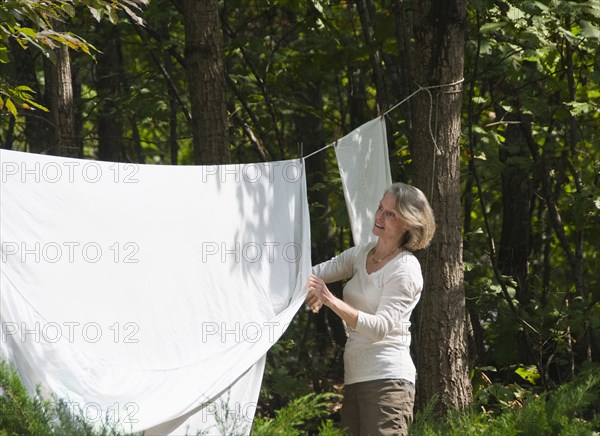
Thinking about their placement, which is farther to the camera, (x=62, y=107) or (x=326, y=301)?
(x=62, y=107)

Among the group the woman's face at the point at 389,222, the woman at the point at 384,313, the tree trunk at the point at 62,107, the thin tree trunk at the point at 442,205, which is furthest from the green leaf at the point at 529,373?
the tree trunk at the point at 62,107

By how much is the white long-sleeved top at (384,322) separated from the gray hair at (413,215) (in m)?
0.06

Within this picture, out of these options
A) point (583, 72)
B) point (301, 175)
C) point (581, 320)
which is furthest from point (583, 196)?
point (301, 175)

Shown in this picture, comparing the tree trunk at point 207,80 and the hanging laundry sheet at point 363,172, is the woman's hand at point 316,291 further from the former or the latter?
the tree trunk at point 207,80

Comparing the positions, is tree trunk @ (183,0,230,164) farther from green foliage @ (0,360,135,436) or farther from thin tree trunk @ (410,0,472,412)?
green foliage @ (0,360,135,436)

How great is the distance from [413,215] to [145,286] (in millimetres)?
998

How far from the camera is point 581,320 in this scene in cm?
449

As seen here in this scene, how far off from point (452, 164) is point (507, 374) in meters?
1.79

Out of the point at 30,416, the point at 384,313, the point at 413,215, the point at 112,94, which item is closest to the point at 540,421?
the point at 384,313

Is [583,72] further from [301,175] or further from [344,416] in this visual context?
[344,416]

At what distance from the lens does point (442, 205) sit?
151 inches

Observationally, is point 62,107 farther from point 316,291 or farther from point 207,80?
point 316,291

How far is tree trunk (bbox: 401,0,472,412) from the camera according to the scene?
3836mm

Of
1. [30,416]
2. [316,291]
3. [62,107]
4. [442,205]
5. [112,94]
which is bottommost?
[30,416]
